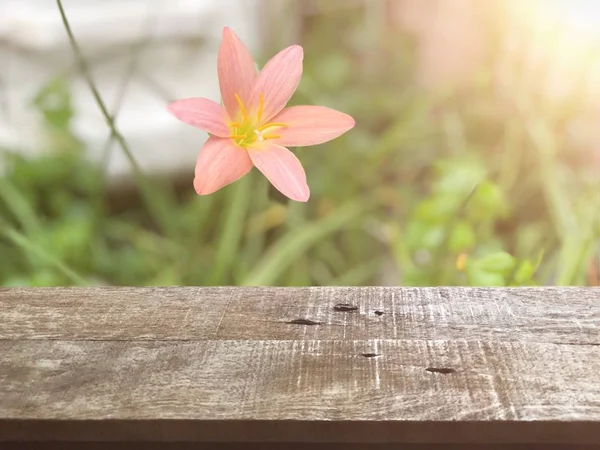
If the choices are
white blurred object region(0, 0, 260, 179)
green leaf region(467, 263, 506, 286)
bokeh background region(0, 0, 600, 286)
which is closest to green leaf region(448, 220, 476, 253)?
bokeh background region(0, 0, 600, 286)

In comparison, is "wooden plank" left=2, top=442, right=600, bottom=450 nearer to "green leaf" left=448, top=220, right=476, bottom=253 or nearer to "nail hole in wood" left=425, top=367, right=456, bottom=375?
"nail hole in wood" left=425, top=367, right=456, bottom=375

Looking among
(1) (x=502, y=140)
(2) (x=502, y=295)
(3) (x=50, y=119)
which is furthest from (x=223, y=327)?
(1) (x=502, y=140)

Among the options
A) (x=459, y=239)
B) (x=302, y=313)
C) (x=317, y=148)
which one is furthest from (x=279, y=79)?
(x=317, y=148)

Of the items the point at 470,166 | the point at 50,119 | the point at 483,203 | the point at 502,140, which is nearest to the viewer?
the point at 483,203

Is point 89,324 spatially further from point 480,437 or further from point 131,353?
point 480,437

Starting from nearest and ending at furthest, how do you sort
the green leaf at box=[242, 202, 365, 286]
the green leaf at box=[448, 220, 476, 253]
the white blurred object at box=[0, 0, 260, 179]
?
1. the green leaf at box=[448, 220, 476, 253]
2. the green leaf at box=[242, 202, 365, 286]
3. the white blurred object at box=[0, 0, 260, 179]
